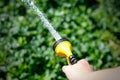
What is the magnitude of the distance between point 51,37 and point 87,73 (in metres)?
2.02

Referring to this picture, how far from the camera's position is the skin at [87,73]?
1.18 metres

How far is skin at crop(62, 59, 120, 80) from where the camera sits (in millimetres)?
1180

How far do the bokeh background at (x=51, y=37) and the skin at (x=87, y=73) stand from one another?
4.90 feet

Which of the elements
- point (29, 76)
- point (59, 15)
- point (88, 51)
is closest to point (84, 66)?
point (29, 76)

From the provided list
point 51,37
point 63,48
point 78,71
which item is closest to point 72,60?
point 63,48

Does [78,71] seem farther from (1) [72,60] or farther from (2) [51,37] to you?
(2) [51,37]

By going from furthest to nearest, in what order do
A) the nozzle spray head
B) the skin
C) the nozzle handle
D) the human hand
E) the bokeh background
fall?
the bokeh background → the nozzle spray head → the nozzle handle → the human hand → the skin

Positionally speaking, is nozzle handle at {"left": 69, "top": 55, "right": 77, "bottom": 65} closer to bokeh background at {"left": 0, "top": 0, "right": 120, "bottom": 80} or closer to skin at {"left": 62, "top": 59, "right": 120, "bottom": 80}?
skin at {"left": 62, "top": 59, "right": 120, "bottom": 80}

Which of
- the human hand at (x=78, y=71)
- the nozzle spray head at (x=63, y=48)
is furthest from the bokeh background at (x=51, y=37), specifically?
the human hand at (x=78, y=71)

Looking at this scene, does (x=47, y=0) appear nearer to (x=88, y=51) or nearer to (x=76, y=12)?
(x=76, y=12)

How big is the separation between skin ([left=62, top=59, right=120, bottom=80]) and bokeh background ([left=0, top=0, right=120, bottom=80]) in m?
1.49

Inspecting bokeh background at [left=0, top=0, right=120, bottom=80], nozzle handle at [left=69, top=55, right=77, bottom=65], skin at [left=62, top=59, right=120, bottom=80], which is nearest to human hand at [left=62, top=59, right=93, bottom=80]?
skin at [left=62, top=59, right=120, bottom=80]

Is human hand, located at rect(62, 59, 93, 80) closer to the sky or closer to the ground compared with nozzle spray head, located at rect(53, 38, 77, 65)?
closer to the ground

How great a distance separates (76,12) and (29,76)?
3.82 ft
